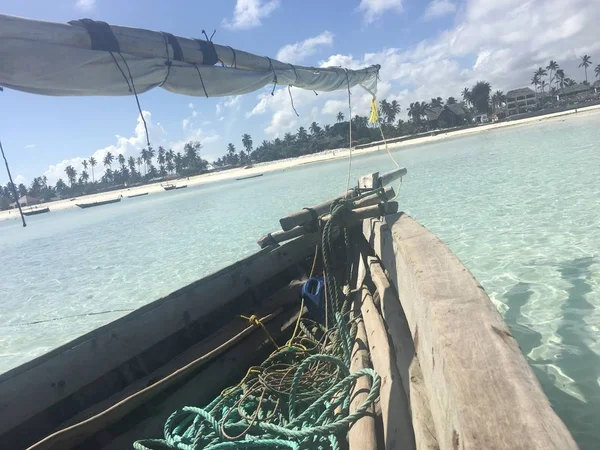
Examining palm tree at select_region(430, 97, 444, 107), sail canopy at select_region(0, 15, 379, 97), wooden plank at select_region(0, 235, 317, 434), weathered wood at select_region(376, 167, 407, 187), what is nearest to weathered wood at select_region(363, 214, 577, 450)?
wooden plank at select_region(0, 235, 317, 434)

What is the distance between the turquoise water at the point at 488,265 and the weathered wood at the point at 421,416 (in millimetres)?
1721

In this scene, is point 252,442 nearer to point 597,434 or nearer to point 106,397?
point 106,397

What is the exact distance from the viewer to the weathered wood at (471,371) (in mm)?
959

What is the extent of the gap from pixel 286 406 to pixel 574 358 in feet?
9.11

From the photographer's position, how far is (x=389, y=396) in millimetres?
2084

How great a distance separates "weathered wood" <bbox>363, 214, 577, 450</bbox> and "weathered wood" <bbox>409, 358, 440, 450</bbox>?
0.13 metres

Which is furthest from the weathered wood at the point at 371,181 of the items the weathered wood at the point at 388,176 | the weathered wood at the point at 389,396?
the weathered wood at the point at 389,396

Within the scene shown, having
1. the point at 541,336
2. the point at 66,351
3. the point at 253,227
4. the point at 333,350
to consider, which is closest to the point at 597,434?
the point at 541,336

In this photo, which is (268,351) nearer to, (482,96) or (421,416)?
(421,416)

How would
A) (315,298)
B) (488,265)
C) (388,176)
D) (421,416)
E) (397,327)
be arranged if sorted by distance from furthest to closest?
(488,265), (388,176), (315,298), (397,327), (421,416)

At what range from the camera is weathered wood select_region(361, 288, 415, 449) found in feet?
6.04

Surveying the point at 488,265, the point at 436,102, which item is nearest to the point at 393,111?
the point at 436,102

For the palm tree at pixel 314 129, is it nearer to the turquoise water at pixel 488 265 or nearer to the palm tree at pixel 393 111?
the palm tree at pixel 393 111

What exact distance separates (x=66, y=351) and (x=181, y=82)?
7.65 feet
